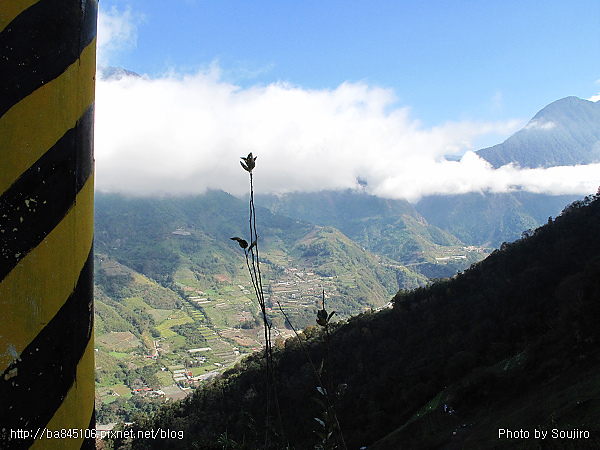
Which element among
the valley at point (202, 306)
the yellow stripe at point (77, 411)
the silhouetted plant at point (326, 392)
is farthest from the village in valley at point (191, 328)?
the yellow stripe at point (77, 411)

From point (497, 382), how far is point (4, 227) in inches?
459

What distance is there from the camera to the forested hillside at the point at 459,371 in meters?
6.71

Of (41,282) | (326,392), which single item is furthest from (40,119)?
(326,392)

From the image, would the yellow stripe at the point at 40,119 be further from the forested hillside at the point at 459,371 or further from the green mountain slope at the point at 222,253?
the green mountain slope at the point at 222,253

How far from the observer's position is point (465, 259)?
136625mm

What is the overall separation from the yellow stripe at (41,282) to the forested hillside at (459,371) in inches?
27.0

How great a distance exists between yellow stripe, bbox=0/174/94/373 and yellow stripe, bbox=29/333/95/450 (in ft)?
0.35

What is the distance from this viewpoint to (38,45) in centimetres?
57

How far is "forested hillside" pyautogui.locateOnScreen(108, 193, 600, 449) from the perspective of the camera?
6.71 metres

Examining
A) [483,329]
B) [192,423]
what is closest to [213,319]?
[192,423]

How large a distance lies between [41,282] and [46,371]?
0.12 meters

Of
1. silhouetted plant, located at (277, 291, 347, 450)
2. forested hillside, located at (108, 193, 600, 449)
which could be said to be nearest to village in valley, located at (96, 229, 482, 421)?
forested hillside, located at (108, 193, 600, 449)

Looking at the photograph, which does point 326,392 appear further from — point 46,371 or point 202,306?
point 202,306

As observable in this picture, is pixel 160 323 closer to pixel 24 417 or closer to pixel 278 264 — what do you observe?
pixel 278 264
